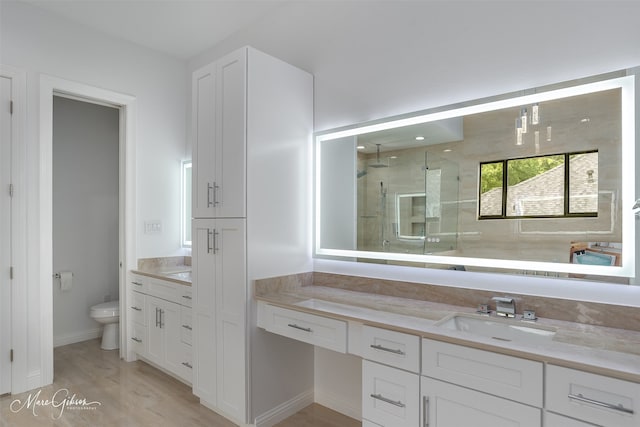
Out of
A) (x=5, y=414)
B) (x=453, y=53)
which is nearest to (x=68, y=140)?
(x=5, y=414)

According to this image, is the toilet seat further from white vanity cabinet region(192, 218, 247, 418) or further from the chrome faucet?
the chrome faucet

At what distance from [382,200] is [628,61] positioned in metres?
1.38

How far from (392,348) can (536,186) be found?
107 centimetres

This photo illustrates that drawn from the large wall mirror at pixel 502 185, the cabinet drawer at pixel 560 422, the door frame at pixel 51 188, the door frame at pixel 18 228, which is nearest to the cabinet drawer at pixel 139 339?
the door frame at pixel 51 188

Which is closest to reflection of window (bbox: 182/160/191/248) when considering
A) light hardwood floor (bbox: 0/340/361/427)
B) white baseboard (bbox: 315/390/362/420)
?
light hardwood floor (bbox: 0/340/361/427)

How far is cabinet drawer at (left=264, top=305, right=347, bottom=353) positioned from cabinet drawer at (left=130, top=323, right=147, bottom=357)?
5.62 feet

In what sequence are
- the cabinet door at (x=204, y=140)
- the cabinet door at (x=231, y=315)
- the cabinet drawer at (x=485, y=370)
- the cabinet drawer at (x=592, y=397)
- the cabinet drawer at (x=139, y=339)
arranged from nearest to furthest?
the cabinet drawer at (x=592, y=397) < the cabinet drawer at (x=485, y=370) < the cabinet door at (x=231, y=315) < the cabinet door at (x=204, y=140) < the cabinet drawer at (x=139, y=339)

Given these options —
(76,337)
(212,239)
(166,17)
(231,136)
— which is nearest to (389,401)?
(212,239)

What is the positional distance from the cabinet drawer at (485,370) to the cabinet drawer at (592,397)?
1.8 inches

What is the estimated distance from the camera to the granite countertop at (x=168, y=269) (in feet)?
9.83

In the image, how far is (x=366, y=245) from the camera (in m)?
2.49

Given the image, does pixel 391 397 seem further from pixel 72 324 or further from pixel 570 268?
pixel 72 324

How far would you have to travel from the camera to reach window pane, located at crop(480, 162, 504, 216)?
75.1 inches

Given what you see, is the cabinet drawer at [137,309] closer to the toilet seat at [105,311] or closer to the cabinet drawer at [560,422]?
the toilet seat at [105,311]
